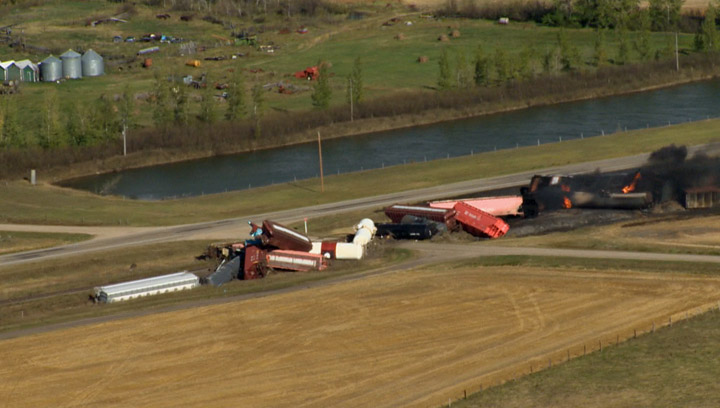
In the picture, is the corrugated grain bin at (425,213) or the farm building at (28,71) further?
the farm building at (28,71)

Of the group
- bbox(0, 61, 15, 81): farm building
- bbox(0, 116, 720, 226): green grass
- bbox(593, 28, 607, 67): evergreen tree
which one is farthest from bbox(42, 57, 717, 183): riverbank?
bbox(0, 61, 15, 81): farm building

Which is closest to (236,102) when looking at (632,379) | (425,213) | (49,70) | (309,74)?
(309,74)

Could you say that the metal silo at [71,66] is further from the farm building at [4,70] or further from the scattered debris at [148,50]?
the scattered debris at [148,50]

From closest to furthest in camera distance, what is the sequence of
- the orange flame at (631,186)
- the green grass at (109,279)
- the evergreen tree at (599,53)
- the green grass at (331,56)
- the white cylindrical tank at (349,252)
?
the green grass at (109,279)
the white cylindrical tank at (349,252)
the orange flame at (631,186)
the green grass at (331,56)
the evergreen tree at (599,53)

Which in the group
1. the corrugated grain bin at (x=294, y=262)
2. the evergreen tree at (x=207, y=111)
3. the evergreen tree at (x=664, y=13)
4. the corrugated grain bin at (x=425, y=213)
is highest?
the evergreen tree at (x=664, y=13)

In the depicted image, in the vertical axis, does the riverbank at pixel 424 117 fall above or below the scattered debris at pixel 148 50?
below

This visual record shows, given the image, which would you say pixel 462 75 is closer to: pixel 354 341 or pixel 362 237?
pixel 362 237

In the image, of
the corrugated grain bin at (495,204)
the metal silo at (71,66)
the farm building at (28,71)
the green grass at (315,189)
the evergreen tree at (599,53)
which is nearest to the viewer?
the corrugated grain bin at (495,204)

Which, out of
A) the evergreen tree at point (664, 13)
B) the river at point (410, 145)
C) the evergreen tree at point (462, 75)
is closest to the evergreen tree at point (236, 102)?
the river at point (410, 145)
